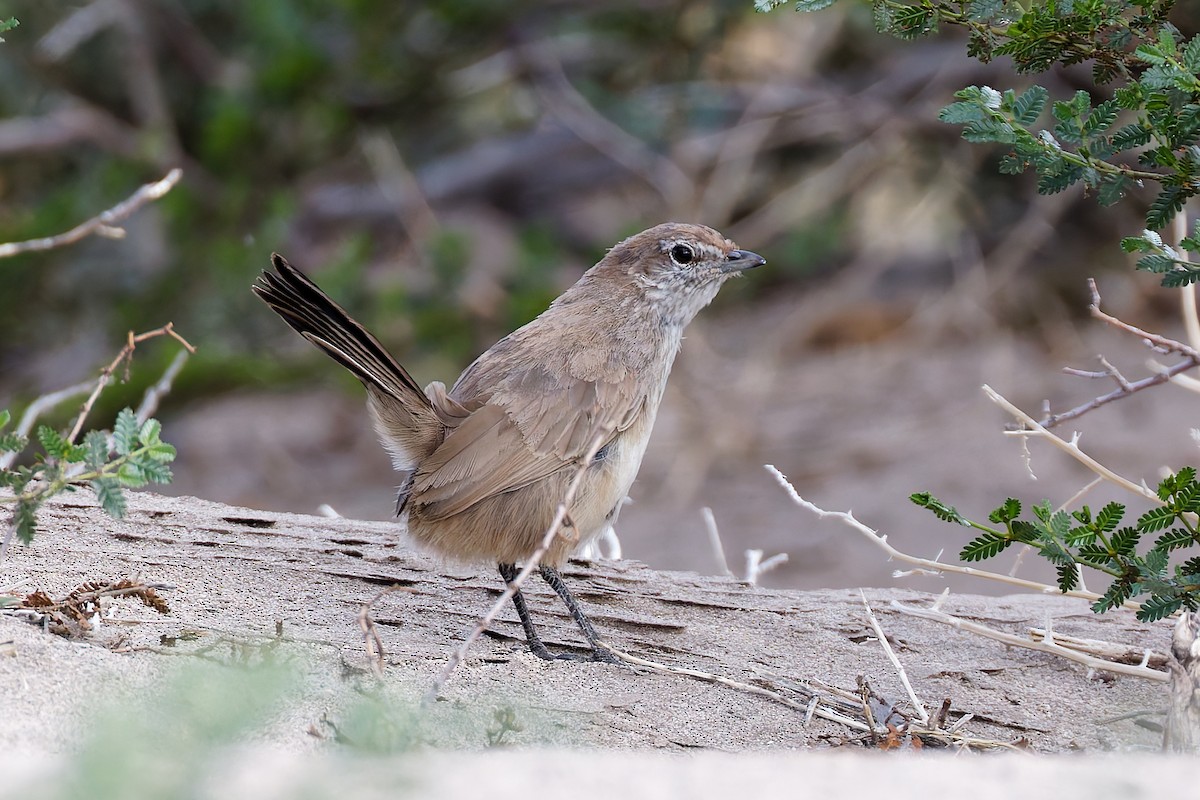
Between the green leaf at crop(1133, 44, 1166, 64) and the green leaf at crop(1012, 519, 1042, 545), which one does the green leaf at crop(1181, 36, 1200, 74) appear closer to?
the green leaf at crop(1133, 44, 1166, 64)

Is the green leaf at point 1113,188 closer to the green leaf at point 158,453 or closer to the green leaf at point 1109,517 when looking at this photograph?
the green leaf at point 1109,517

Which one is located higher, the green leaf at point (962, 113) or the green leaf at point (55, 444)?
the green leaf at point (962, 113)

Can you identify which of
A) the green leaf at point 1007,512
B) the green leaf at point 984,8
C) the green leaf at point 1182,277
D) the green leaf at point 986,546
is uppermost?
the green leaf at point 984,8

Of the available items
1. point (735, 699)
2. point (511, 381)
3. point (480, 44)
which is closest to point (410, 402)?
point (511, 381)

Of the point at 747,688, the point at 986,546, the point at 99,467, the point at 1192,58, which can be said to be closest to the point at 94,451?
the point at 99,467

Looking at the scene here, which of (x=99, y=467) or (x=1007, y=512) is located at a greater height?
(x=99, y=467)

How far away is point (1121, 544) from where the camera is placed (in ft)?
10.5

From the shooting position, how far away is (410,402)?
154 inches

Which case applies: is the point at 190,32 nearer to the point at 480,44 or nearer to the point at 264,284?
the point at 480,44

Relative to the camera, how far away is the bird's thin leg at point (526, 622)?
12.2 feet

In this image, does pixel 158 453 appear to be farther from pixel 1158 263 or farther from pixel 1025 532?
pixel 1158 263

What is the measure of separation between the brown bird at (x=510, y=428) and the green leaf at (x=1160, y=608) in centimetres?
140

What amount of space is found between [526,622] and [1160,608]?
5.69ft

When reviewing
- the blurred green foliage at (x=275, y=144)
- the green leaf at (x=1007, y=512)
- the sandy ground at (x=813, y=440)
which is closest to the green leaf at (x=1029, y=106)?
the green leaf at (x=1007, y=512)
